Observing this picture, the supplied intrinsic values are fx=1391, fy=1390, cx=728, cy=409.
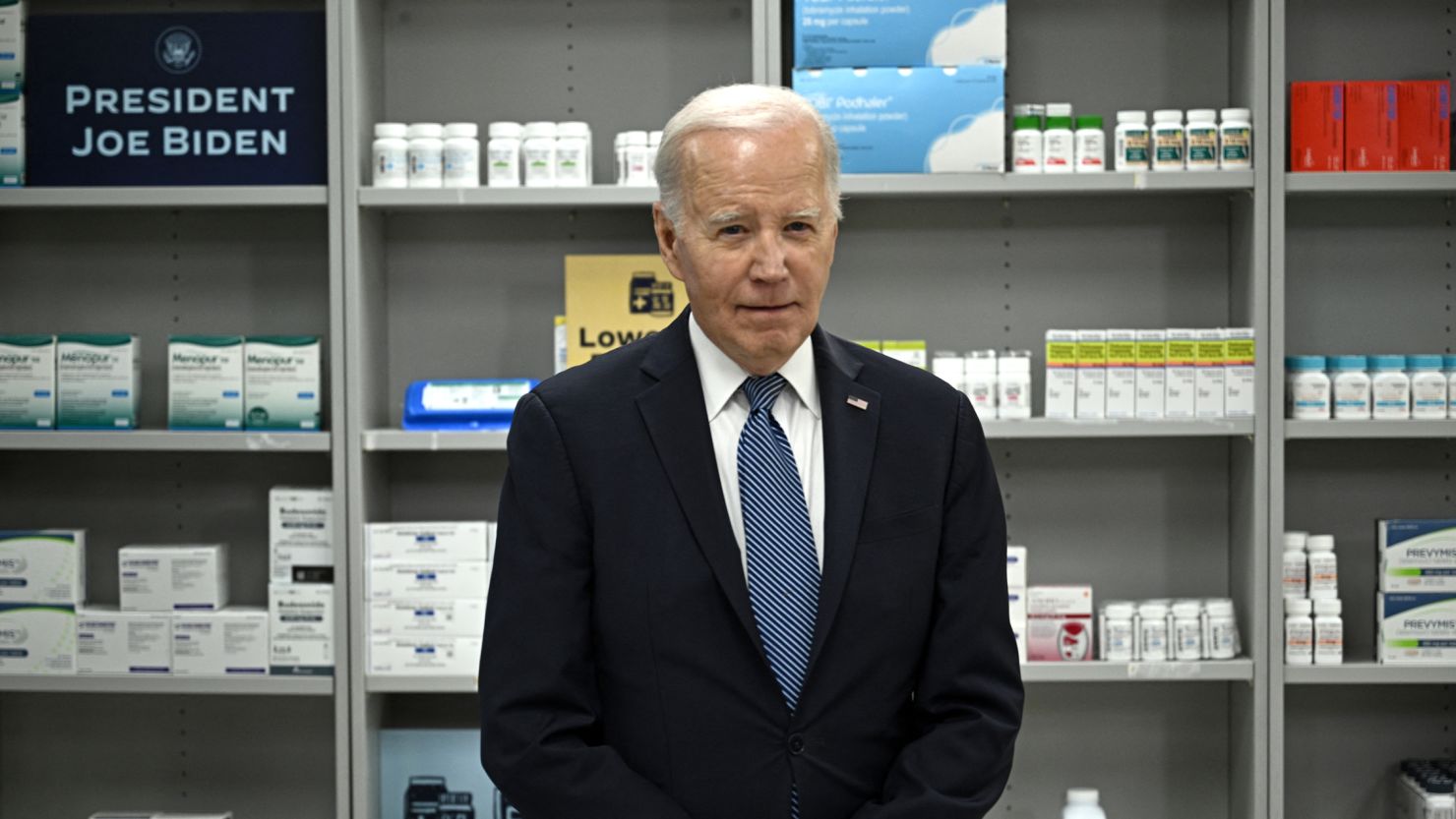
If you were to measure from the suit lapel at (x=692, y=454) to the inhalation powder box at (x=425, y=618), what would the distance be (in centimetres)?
172

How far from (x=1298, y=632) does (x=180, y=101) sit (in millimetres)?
2778

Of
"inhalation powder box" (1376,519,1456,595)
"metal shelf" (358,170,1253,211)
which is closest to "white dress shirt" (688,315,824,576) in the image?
"metal shelf" (358,170,1253,211)

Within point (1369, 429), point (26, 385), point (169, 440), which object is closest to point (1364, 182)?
point (1369, 429)

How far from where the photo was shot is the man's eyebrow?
1.37m

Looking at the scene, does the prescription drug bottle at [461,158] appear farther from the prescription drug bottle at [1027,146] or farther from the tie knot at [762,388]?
the tie knot at [762,388]

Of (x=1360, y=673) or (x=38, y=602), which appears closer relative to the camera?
(x=1360, y=673)

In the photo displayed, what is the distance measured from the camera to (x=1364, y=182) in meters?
3.05

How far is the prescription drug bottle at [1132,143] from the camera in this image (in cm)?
307

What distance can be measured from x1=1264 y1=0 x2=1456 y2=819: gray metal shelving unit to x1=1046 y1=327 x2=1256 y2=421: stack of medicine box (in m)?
0.38

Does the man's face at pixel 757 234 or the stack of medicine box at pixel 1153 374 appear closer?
the man's face at pixel 757 234

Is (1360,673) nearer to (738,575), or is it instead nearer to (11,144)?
(738,575)

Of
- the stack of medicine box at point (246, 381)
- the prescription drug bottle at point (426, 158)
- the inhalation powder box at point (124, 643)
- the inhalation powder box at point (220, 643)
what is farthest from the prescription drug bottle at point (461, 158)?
the inhalation powder box at point (124, 643)

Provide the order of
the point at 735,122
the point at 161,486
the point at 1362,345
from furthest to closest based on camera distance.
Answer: the point at 161,486 < the point at 1362,345 < the point at 735,122

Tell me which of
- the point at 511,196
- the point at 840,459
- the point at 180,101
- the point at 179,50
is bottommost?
the point at 840,459
